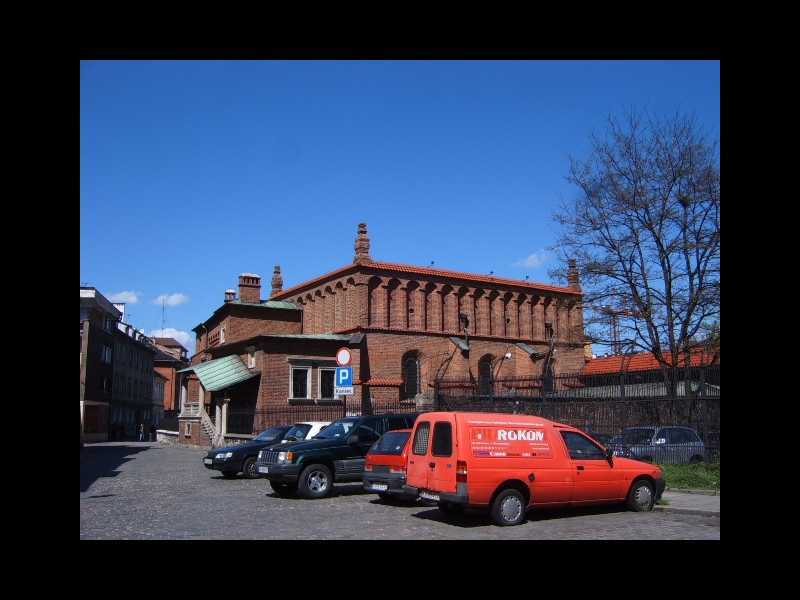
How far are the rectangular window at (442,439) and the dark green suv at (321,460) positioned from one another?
468cm

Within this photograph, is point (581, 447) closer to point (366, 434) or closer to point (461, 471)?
point (461, 471)

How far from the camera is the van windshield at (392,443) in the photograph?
45.5ft

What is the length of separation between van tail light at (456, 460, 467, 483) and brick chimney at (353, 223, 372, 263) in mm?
33773

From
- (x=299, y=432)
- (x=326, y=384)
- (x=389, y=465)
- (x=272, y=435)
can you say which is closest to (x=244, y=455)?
(x=299, y=432)

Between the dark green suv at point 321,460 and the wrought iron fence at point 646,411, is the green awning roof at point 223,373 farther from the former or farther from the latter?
the dark green suv at point 321,460

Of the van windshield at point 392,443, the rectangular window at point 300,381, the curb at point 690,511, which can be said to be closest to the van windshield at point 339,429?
the van windshield at point 392,443

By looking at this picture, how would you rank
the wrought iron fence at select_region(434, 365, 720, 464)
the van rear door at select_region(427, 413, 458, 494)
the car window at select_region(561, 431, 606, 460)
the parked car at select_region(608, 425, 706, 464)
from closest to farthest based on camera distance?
the van rear door at select_region(427, 413, 458, 494), the car window at select_region(561, 431, 606, 460), the wrought iron fence at select_region(434, 365, 720, 464), the parked car at select_region(608, 425, 706, 464)

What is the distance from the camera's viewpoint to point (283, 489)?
16656mm

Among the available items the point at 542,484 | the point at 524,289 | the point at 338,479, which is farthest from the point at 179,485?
the point at 524,289

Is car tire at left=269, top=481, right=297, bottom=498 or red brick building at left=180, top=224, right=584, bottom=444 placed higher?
red brick building at left=180, top=224, right=584, bottom=444

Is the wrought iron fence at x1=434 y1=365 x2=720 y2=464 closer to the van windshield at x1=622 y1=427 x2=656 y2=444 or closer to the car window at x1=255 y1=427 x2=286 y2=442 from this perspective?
the van windshield at x1=622 y1=427 x2=656 y2=444

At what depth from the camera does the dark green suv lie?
15.4m

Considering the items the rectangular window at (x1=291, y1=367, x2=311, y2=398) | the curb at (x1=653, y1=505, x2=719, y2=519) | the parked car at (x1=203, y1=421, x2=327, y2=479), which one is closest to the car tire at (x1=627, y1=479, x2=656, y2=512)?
the curb at (x1=653, y1=505, x2=719, y2=519)
